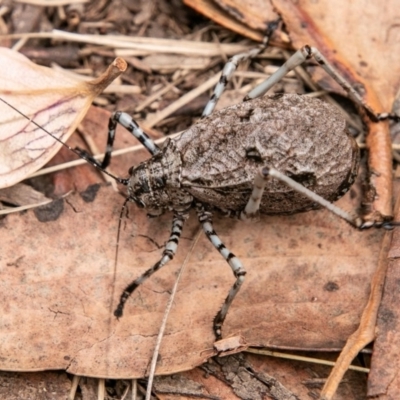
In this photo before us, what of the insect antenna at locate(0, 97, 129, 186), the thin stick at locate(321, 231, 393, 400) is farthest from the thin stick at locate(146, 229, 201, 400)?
the thin stick at locate(321, 231, 393, 400)

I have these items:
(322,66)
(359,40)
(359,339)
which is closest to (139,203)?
(322,66)

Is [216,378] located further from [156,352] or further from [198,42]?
[198,42]

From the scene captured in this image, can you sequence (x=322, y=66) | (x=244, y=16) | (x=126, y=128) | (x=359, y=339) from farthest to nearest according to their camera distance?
(x=244, y=16) → (x=126, y=128) → (x=322, y=66) → (x=359, y=339)

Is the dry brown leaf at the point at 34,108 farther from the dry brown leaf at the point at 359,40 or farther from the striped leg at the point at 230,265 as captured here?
the dry brown leaf at the point at 359,40

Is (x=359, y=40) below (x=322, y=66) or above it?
above

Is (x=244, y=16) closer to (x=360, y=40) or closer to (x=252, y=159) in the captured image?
(x=360, y=40)
